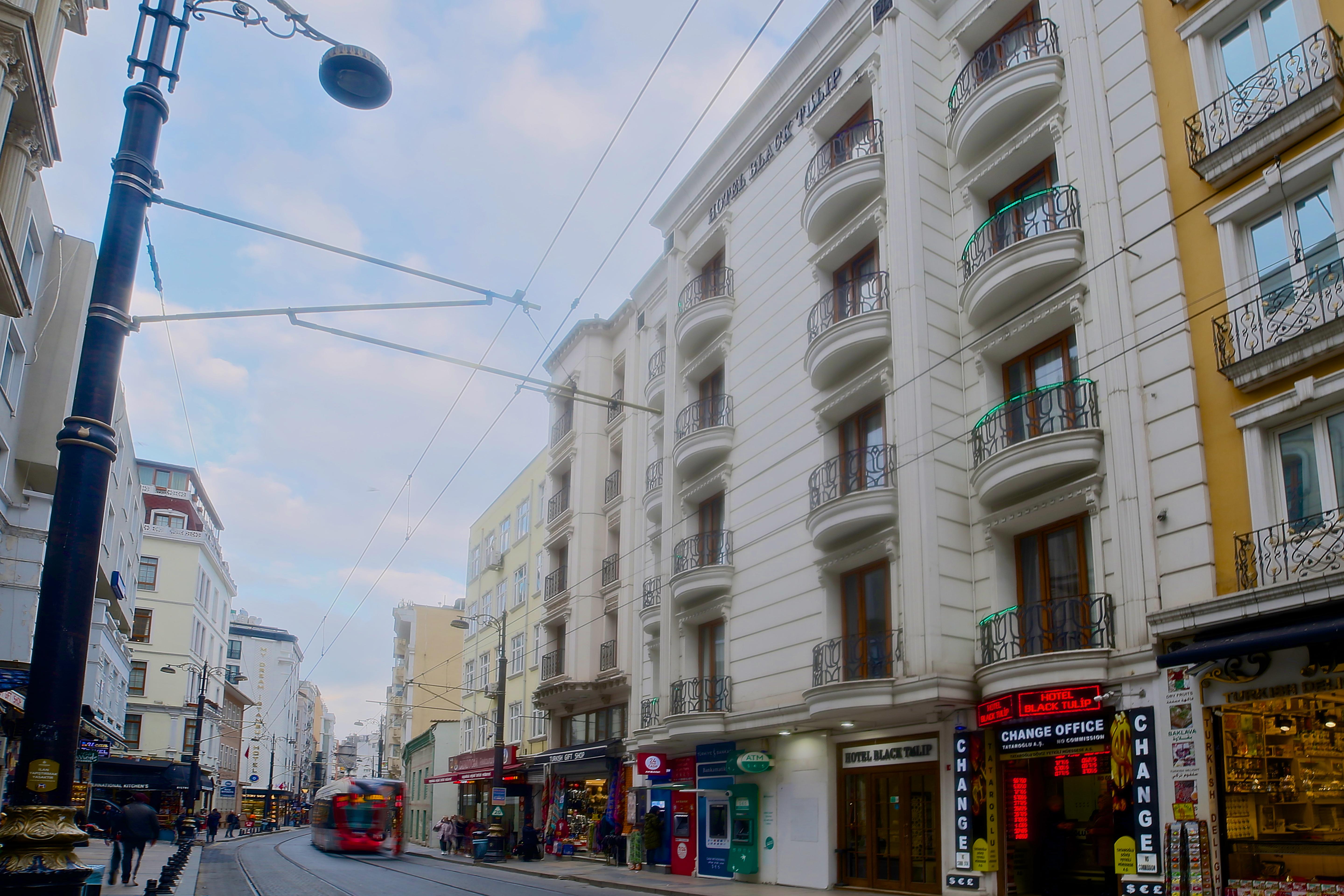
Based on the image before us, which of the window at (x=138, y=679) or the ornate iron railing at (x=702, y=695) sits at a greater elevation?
the window at (x=138, y=679)

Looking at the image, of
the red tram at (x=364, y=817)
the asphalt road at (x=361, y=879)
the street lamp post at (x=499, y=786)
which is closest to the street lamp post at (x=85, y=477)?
the asphalt road at (x=361, y=879)

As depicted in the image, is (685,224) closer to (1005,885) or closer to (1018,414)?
(1018,414)

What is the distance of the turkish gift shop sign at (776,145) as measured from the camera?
23.0 m

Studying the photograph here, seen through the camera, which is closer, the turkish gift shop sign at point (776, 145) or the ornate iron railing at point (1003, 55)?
the ornate iron railing at point (1003, 55)

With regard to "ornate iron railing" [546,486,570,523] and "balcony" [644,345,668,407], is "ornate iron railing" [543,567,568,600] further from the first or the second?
"balcony" [644,345,668,407]

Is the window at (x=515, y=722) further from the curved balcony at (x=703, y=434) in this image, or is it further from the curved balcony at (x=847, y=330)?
the curved balcony at (x=847, y=330)

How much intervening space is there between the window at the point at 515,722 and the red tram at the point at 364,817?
4913 mm

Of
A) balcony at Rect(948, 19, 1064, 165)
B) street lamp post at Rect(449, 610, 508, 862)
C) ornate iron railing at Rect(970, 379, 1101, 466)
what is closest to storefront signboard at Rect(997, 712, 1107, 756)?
ornate iron railing at Rect(970, 379, 1101, 466)

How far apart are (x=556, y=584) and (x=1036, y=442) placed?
2555 cm

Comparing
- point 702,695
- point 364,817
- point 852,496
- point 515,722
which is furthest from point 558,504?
point 852,496

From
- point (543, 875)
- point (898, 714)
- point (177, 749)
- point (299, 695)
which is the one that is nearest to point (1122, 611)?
point (898, 714)

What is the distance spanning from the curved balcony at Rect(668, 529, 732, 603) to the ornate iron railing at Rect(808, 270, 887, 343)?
18.8ft

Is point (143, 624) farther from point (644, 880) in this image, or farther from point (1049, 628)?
point (1049, 628)

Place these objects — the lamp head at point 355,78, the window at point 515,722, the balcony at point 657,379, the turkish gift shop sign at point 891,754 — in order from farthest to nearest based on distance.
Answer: the window at point 515,722, the balcony at point 657,379, the turkish gift shop sign at point 891,754, the lamp head at point 355,78
